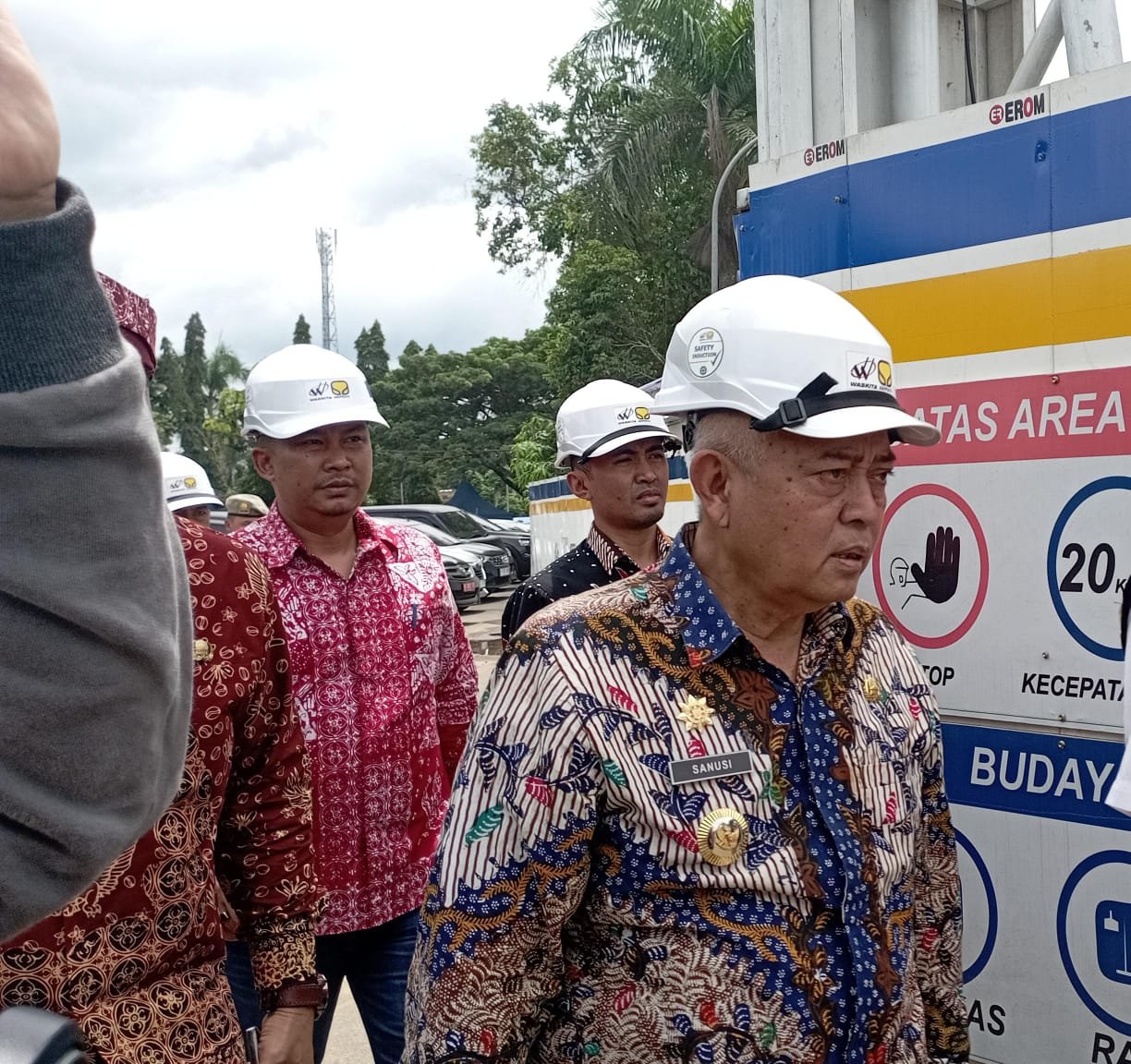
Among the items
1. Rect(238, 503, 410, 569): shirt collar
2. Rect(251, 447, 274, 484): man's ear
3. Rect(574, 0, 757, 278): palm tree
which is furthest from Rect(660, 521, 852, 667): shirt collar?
Result: Rect(574, 0, 757, 278): palm tree

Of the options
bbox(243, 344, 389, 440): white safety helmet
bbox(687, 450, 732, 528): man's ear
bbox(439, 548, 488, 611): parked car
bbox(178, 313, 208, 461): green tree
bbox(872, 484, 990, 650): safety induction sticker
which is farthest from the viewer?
bbox(178, 313, 208, 461): green tree

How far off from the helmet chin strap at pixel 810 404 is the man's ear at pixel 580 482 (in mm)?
2613

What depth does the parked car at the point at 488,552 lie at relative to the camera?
75.5ft

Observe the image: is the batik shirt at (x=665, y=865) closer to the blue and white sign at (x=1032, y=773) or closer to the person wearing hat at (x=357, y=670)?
the blue and white sign at (x=1032, y=773)

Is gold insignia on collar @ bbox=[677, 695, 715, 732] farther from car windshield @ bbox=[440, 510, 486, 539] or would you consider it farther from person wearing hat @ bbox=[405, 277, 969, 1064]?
car windshield @ bbox=[440, 510, 486, 539]

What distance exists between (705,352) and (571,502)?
13.1 metres

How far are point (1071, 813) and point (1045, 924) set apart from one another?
0.90 feet

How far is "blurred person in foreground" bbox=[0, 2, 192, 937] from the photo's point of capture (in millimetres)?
740

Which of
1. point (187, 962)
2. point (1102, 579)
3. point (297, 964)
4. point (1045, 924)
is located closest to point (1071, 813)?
point (1045, 924)

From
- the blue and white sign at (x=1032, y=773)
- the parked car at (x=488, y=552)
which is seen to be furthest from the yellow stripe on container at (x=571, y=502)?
the blue and white sign at (x=1032, y=773)

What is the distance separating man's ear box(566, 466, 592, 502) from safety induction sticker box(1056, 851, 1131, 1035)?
2302 mm

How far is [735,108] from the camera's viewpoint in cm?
2097

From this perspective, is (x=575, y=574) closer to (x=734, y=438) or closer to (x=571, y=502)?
(x=734, y=438)

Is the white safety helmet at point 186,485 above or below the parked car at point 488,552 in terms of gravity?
above
